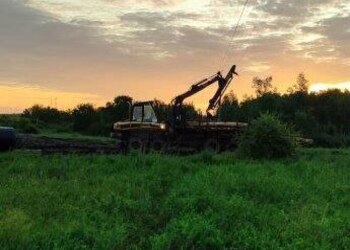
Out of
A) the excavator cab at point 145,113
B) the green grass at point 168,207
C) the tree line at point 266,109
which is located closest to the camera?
the green grass at point 168,207

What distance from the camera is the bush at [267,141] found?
27.5m

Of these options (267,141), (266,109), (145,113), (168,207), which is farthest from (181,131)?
(266,109)

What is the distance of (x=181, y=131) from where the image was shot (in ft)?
115

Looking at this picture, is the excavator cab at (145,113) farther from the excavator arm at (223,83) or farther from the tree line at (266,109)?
the tree line at (266,109)

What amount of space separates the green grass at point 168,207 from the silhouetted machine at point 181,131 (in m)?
12.9

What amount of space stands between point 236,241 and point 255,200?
429 cm

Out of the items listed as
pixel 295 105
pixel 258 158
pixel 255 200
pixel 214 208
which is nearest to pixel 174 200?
pixel 214 208

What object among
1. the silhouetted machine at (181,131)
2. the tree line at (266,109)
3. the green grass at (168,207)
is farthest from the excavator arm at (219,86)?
the tree line at (266,109)

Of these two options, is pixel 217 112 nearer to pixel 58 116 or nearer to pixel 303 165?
pixel 303 165

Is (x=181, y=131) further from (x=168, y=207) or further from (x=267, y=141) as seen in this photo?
(x=168, y=207)

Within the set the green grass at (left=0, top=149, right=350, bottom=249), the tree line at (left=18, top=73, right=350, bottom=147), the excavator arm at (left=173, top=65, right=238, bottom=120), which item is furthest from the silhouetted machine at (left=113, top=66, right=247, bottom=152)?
the tree line at (left=18, top=73, right=350, bottom=147)

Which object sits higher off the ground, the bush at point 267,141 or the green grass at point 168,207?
the bush at point 267,141

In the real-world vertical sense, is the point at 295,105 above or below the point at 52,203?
above

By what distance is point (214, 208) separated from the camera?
Answer: 14047 millimetres
